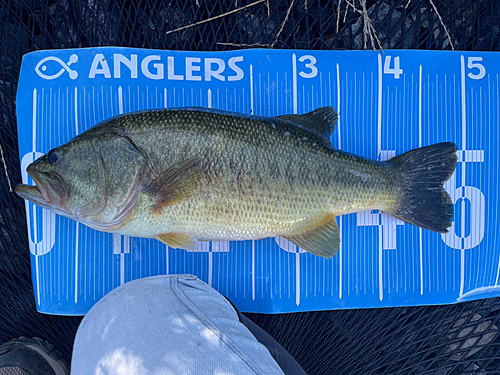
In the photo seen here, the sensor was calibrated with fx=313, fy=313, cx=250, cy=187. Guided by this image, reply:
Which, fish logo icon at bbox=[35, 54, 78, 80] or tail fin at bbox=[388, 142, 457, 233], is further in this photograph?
fish logo icon at bbox=[35, 54, 78, 80]

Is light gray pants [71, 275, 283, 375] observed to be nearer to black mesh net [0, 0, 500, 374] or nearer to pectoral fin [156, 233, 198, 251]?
pectoral fin [156, 233, 198, 251]

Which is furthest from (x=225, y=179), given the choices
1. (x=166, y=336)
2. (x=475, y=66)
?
(x=475, y=66)

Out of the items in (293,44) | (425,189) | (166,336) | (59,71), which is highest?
(293,44)

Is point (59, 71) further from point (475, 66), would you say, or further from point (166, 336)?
point (475, 66)

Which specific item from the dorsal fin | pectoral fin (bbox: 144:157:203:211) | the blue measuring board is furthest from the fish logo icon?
the dorsal fin

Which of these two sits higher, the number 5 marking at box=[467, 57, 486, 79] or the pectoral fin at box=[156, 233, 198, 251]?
the number 5 marking at box=[467, 57, 486, 79]

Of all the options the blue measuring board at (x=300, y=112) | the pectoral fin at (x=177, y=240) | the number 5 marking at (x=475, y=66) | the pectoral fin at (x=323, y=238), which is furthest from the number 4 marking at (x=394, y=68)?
the pectoral fin at (x=177, y=240)
